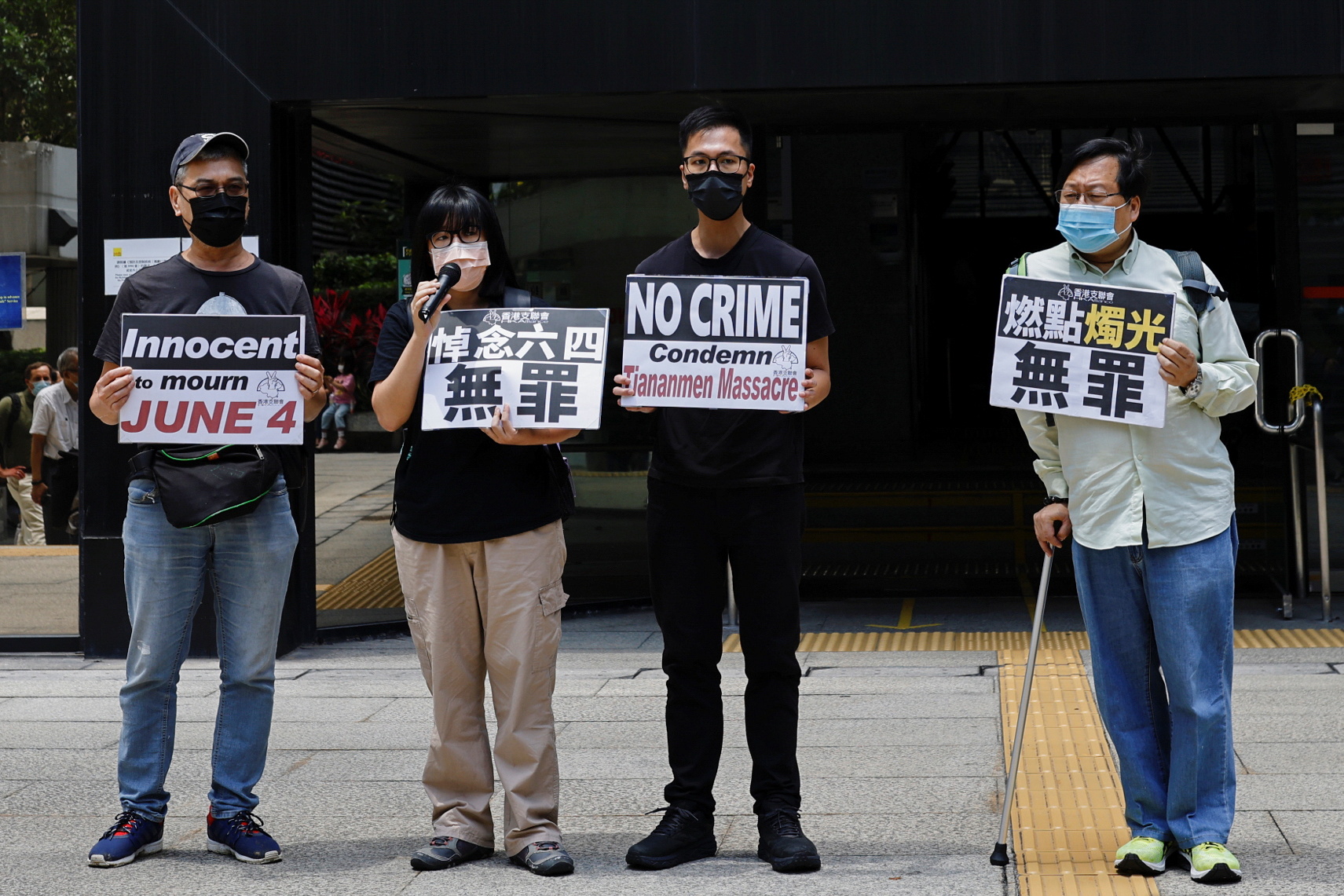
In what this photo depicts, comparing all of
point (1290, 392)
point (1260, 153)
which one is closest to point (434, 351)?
point (1290, 392)

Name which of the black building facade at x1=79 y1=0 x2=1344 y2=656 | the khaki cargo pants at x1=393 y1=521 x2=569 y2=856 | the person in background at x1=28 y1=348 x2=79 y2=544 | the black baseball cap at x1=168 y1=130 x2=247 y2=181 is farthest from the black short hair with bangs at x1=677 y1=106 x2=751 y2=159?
the person in background at x1=28 y1=348 x2=79 y2=544

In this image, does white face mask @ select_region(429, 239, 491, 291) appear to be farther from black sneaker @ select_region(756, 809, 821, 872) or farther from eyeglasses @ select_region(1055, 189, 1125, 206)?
black sneaker @ select_region(756, 809, 821, 872)

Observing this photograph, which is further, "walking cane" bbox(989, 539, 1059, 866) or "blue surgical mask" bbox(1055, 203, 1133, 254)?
"walking cane" bbox(989, 539, 1059, 866)

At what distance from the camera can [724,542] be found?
13.8 feet

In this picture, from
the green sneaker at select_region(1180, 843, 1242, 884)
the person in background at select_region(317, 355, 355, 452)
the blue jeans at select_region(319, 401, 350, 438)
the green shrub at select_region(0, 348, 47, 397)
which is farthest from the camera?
the blue jeans at select_region(319, 401, 350, 438)

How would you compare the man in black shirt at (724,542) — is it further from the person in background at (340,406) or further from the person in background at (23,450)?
the person in background at (23,450)

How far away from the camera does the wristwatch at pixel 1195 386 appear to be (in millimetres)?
3857

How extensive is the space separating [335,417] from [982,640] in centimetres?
480

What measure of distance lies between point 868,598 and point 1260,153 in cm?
346

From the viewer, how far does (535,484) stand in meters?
4.20

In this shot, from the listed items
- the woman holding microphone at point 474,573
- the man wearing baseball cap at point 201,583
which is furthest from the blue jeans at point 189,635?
the woman holding microphone at point 474,573

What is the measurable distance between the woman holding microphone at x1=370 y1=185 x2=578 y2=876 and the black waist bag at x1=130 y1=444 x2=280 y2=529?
426mm

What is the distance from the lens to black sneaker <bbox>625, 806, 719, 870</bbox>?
13.6ft

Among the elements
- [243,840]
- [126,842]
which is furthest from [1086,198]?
[126,842]
